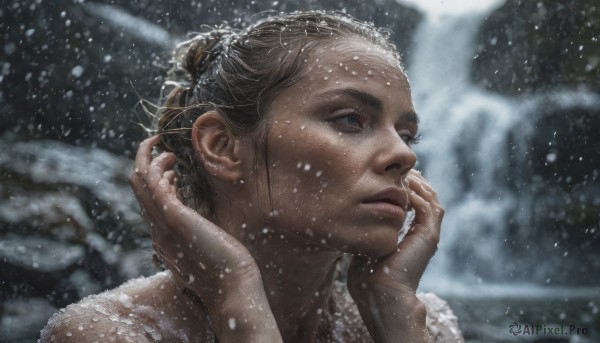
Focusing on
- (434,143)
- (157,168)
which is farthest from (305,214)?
(434,143)

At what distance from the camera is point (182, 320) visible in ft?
8.07

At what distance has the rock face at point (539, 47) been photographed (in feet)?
27.0

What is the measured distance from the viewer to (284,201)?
235 centimetres

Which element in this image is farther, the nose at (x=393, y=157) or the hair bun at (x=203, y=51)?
the hair bun at (x=203, y=51)

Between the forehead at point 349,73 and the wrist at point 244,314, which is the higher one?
the forehead at point 349,73

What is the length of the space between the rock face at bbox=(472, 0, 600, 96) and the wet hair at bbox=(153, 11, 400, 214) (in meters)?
6.28

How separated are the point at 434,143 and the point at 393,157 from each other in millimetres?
7362

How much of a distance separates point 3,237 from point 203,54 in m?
2.85

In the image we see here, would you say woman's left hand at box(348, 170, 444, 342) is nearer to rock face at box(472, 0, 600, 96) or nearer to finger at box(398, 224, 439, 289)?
finger at box(398, 224, 439, 289)

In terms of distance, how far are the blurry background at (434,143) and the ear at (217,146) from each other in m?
2.15

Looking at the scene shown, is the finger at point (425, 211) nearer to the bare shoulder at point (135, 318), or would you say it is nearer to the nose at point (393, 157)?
the nose at point (393, 157)

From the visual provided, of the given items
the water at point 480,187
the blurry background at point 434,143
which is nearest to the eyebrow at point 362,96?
the blurry background at point 434,143

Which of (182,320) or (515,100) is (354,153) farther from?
(515,100)

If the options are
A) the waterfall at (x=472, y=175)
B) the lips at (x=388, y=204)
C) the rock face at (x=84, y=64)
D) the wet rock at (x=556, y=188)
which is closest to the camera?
the lips at (x=388, y=204)
